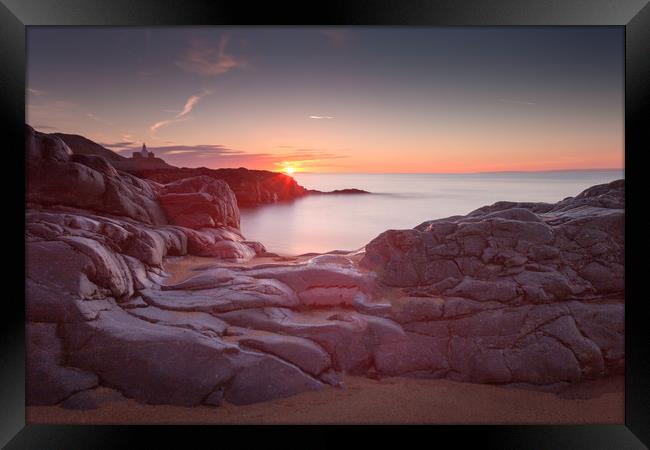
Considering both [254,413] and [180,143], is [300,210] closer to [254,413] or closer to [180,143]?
[180,143]

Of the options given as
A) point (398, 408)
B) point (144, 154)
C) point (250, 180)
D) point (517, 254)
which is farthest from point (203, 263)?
point (517, 254)

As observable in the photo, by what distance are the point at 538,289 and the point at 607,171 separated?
2.15 m

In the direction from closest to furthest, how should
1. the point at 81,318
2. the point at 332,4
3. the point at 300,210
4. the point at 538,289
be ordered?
1. the point at 332,4
2. the point at 81,318
3. the point at 538,289
4. the point at 300,210

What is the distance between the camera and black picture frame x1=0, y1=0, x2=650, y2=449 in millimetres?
5637

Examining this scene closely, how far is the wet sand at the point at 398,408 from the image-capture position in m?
5.93

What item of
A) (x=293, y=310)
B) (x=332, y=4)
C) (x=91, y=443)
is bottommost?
(x=91, y=443)

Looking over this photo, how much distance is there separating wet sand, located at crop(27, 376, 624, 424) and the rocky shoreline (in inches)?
5.6

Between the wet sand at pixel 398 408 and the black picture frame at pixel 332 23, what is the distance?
12cm

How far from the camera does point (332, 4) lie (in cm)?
567

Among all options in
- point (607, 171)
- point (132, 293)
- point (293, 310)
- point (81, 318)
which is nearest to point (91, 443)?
point (81, 318)

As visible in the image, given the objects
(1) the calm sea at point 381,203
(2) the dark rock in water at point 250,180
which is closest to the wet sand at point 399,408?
(1) the calm sea at point 381,203

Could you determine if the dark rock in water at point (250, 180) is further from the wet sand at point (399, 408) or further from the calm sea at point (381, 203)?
the wet sand at point (399, 408)

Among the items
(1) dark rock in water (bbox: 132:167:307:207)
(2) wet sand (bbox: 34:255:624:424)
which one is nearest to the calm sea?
(1) dark rock in water (bbox: 132:167:307:207)

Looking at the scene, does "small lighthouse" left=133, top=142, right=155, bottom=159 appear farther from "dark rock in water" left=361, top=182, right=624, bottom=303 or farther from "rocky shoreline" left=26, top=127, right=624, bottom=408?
"dark rock in water" left=361, top=182, right=624, bottom=303
